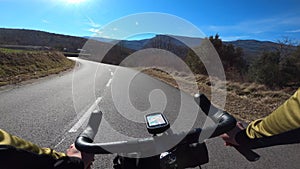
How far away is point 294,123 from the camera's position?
3.40ft

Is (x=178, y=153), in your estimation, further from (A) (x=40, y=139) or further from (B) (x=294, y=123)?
(A) (x=40, y=139)

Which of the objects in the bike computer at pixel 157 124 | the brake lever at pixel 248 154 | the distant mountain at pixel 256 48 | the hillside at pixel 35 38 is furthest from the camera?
the hillside at pixel 35 38

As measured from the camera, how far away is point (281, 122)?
109 cm

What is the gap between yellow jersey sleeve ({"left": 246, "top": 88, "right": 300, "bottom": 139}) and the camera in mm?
1033

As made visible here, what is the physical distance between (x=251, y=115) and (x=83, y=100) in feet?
16.0

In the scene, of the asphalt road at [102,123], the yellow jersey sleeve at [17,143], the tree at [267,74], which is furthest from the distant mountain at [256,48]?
the yellow jersey sleeve at [17,143]

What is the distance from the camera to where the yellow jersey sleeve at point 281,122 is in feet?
3.39

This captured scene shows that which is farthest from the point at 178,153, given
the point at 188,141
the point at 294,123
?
the point at 294,123

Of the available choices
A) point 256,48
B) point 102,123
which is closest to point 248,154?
point 102,123

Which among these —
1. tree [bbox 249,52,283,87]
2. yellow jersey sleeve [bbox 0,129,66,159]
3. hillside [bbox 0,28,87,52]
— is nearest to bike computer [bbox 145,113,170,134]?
yellow jersey sleeve [bbox 0,129,66,159]

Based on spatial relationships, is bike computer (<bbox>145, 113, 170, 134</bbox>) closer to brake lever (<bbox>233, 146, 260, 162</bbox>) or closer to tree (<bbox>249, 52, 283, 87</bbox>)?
brake lever (<bbox>233, 146, 260, 162</bbox>)

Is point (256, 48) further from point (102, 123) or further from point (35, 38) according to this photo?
point (102, 123)

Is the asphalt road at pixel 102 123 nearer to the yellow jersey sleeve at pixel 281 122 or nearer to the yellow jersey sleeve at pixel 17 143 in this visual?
the yellow jersey sleeve at pixel 281 122

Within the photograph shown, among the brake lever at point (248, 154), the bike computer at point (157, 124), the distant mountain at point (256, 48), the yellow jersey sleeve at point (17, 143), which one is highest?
the distant mountain at point (256, 48)
